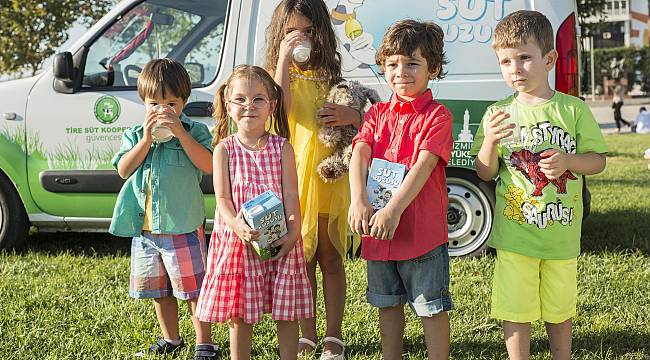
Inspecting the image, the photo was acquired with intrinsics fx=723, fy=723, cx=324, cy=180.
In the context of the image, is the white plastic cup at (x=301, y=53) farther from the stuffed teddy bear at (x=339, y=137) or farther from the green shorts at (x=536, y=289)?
the green shorts at (x=536, y=289)

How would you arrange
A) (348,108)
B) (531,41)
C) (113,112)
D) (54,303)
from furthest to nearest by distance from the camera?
(113,112) → (54,303) → (348,108) → (531,41)

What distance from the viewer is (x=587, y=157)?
269cm

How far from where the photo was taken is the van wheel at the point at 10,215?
531 cm

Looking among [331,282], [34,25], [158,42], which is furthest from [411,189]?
[34,25]

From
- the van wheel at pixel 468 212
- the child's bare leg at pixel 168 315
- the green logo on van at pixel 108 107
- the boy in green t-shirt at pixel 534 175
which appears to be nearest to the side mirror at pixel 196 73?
the green logo on van at pixel 108 107

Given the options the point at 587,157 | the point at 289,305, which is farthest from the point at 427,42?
the point at 289,305

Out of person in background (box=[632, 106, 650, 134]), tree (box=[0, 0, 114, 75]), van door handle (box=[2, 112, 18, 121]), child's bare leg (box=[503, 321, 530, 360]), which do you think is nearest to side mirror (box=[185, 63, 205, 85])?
van door handle (box=[2, 112, 18, 121])

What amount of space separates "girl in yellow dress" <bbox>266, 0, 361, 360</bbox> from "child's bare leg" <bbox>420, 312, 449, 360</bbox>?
57 cm

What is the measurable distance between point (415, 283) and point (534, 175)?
2.01 feet

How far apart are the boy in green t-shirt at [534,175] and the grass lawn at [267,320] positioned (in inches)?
21.8

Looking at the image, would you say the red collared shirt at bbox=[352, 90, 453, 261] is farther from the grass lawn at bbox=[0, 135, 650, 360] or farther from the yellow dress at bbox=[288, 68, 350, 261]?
the grass lawn at bbox=[0, 135, 650, 360]

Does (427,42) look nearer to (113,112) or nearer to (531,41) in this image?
(531,41)

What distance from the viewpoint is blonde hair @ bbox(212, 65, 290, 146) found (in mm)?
2840

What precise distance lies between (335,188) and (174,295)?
870 mm
